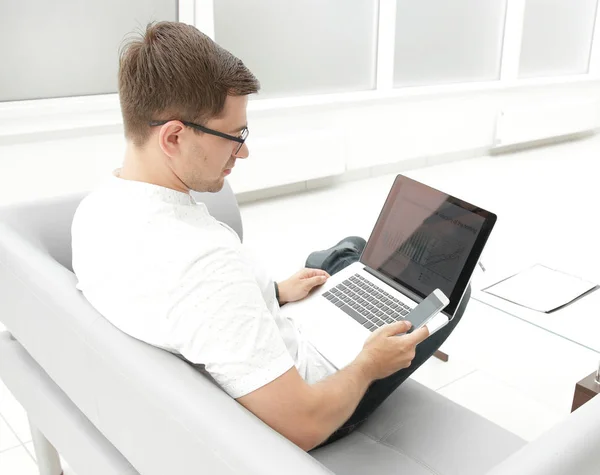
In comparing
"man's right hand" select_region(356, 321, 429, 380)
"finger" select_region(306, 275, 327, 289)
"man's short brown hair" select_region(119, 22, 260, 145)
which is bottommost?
"finger" select_region(306, 275, 327, 289)

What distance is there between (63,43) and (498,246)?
2.69 m

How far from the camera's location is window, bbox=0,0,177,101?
3365 mm

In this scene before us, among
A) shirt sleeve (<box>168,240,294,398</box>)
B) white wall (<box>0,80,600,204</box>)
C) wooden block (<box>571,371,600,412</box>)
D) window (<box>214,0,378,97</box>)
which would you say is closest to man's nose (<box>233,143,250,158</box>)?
shirt sleeve (<box>168,240,294,398</box>)

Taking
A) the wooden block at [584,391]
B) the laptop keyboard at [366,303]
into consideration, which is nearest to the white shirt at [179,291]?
the laptop keyboard at [366,303]

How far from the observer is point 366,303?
1.63m

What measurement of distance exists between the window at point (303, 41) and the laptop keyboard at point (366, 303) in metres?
2.82

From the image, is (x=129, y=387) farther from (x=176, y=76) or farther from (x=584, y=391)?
(x=584, y=391)

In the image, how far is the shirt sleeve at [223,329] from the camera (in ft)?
3.32

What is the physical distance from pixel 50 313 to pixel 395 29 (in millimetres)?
4456

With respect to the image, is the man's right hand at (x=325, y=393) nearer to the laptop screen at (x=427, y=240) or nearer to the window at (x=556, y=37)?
the laptop screen at (x=427, y=240)

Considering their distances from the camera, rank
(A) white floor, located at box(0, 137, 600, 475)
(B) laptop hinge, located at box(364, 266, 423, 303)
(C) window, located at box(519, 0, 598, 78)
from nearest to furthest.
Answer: (B) laptop hinge, located at box(364, 266, 423, 303)
(A) white floor, located at box(0, 137, 600, 475)
(C) window, located at box(519, 0, 598, 78)

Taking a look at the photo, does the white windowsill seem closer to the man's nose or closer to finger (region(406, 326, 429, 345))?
the man's nose

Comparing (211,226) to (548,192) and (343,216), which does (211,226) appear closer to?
(343,216)

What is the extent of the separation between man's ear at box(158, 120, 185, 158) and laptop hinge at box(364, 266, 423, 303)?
0.73 m
